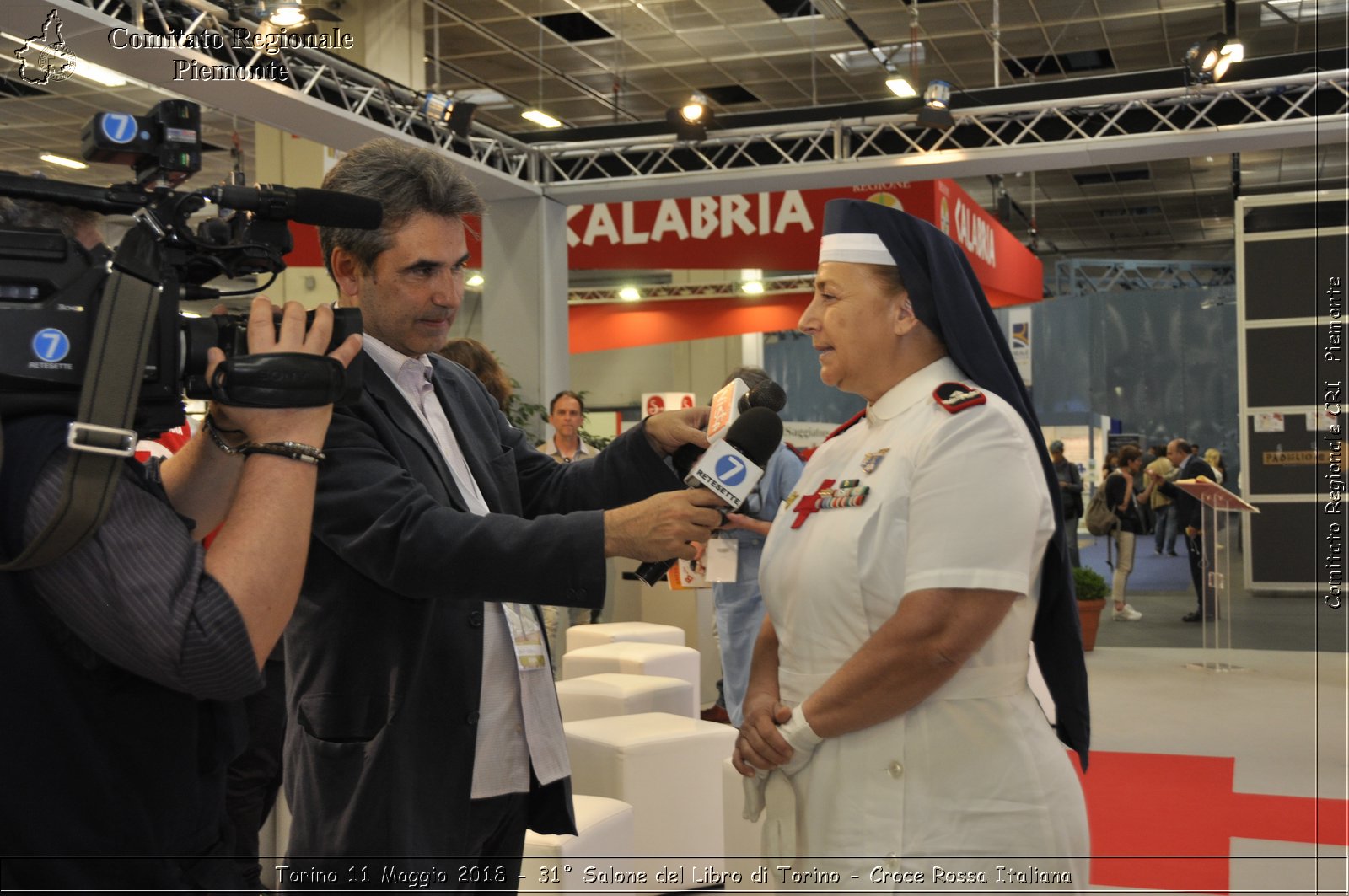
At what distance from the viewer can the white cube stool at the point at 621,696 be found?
4578 mm

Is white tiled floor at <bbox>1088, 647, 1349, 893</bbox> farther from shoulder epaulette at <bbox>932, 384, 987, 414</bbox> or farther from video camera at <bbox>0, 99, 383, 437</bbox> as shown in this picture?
video camera at <bbox>0, 99, 383, 437</bbox>

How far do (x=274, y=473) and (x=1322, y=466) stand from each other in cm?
1171

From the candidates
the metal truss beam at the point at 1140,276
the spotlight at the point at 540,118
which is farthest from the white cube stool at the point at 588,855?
the metal truss beam at the point at 1140,276

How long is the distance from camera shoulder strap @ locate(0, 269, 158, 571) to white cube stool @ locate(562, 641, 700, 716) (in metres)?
4.22

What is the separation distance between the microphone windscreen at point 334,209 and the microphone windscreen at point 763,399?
67 centimetres

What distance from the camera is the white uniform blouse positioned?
5.79 ft

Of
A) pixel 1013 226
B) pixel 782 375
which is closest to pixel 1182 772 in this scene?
pixel 782 375

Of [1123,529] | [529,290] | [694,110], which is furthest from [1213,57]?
[1123,529]

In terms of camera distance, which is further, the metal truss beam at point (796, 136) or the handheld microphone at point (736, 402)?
the metal truss beam at point (796, 136)

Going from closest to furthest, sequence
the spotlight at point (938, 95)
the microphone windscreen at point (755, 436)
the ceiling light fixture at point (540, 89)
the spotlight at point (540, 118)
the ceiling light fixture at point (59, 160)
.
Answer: the microphone windscreen at point (755, 436)
the spotlight at point (938, 95)
the ceiling light fixture at point (540, 89)
the spotlight at point (540, 118)
the ceiling light fixture at point (59, 160)

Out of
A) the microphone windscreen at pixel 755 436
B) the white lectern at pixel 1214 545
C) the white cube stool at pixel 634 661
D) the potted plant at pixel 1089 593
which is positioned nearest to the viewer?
the microphone windscreen at pixel 755 436

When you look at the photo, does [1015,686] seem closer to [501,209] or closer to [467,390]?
[467,390]

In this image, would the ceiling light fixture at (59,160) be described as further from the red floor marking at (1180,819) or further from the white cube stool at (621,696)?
the red floor marking at (1180,819)

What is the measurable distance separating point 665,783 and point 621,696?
0.77 m
